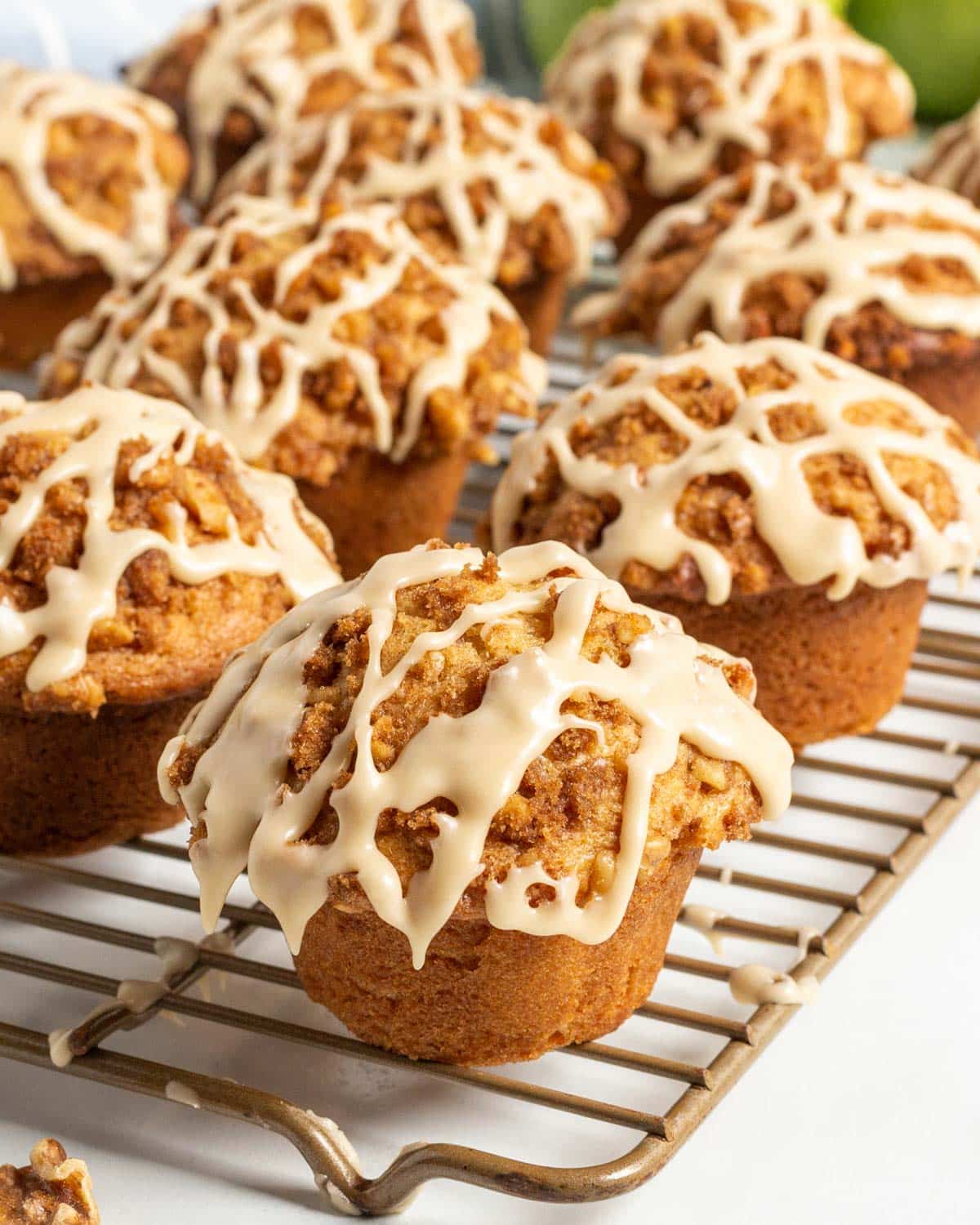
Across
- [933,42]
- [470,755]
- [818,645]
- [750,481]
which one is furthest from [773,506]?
[933,42]

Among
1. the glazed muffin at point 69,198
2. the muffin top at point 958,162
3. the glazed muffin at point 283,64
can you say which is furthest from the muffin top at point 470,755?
the glazed muffin at point 283,64

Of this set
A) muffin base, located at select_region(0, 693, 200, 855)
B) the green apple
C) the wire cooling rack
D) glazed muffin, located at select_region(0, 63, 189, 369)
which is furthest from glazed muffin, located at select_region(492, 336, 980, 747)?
the green apple

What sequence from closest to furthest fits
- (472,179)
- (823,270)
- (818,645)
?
1. (818,645)
2. (823,270)
3. (472,179)

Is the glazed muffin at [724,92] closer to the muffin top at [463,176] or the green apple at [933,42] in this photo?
the muffin top at [463,176]

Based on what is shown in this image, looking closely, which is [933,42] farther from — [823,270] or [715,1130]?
[715,1130]

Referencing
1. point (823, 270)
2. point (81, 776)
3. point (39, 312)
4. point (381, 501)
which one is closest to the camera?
point (81, 776)

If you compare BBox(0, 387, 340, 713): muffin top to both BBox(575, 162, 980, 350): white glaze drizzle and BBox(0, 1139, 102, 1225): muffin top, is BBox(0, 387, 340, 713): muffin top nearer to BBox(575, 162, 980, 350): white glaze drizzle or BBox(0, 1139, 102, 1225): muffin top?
BBox(0, 1139, 102, 1225): muffin top

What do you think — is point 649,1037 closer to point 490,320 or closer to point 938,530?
point 938,530
